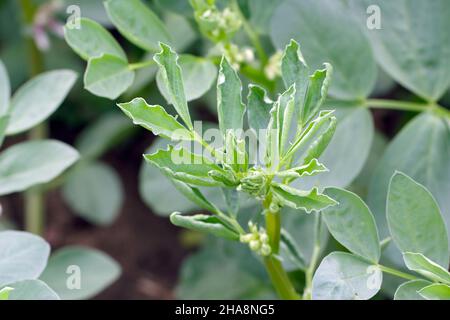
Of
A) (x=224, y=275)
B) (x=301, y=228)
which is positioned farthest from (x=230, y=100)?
(x=224, y=275)

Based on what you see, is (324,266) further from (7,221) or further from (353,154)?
(7,221)

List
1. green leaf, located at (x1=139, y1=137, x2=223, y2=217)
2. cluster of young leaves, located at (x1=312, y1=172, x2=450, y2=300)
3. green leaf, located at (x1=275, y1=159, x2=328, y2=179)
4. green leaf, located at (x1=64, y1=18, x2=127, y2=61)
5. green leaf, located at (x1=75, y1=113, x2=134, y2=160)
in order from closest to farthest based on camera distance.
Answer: green leaf, located at (x1=275, y1=159, x2=328, y2=179) → cluster of young leaves, located at (x1=312, y1=172, x2=450, y2=300) → green leaf, located at (x1=64, y1=18, x2=127, y2=61) → green leaf, located at (x1=139, y1=137, x2=223, y2=217) → green leaf, located at (x1=75, y1=113, x2=134, y2=160)

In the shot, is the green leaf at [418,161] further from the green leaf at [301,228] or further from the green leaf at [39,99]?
the green leaf at [39,99]

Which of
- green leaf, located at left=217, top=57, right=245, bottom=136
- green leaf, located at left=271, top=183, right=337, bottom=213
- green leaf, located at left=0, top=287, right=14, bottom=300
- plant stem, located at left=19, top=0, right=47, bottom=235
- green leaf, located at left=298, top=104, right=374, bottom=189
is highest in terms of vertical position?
green leaf, located at left=217, top=57, right=245, bottom=136

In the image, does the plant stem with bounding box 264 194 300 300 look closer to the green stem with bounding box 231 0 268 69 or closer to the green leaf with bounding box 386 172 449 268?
the green leaf with bounding box 386 172 449 268

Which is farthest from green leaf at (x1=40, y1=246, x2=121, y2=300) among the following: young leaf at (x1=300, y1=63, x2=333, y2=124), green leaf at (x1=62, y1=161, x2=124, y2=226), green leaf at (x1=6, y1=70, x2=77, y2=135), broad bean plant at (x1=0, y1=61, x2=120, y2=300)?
young leaf at (x1=300, y1=63, x2=333, y2=124)
